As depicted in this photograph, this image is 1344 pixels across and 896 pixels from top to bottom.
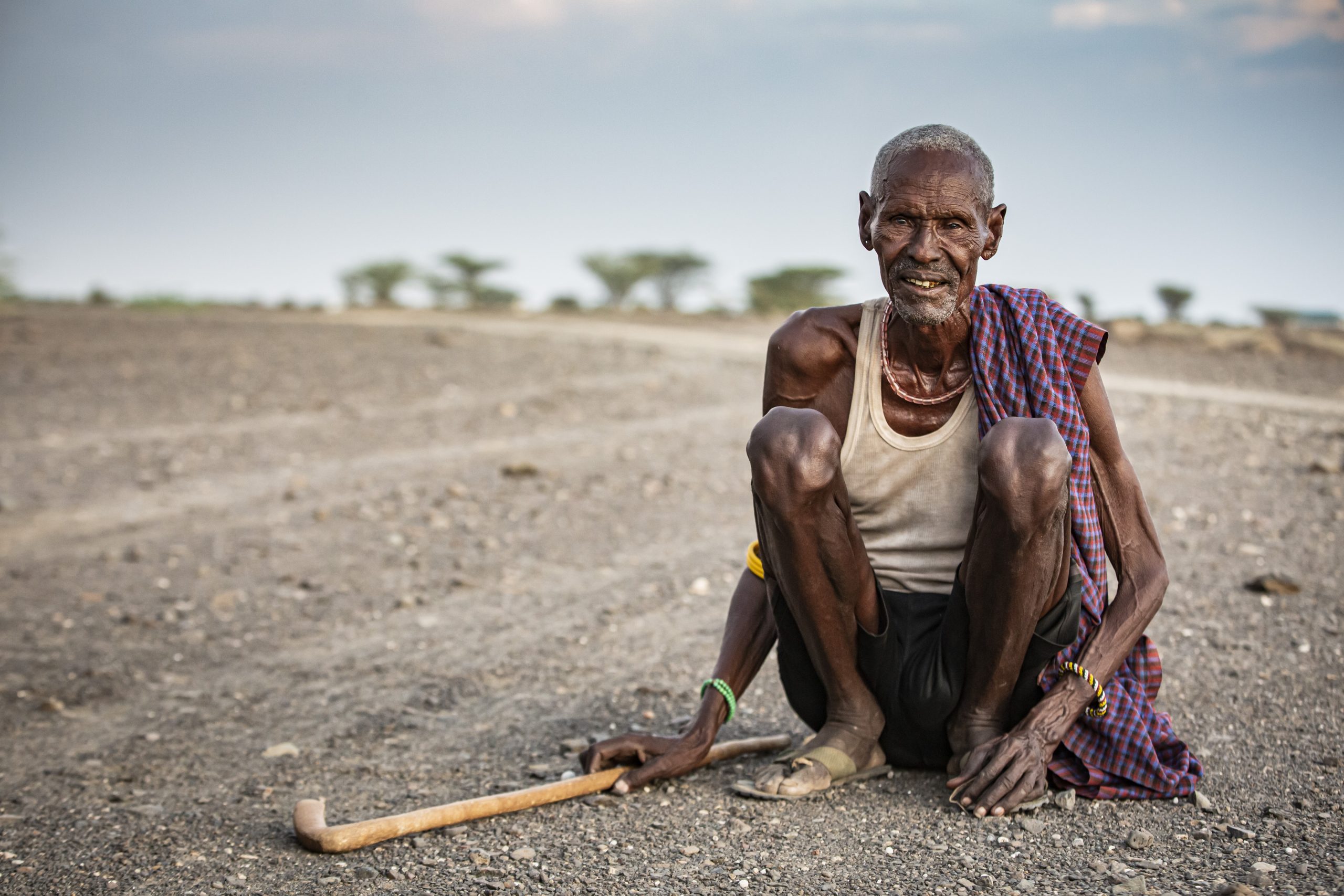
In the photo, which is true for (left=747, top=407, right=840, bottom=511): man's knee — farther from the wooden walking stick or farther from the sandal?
the wooden walking stick

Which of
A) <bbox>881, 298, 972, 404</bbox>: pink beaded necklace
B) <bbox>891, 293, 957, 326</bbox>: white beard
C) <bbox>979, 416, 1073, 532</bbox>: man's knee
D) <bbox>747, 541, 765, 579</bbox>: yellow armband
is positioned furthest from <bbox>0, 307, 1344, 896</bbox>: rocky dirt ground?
<bbox>891, 293, 957, 326</bbox>: white beard

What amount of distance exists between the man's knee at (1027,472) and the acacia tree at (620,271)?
18.2 m

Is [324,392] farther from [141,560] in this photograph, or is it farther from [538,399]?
[141,560]

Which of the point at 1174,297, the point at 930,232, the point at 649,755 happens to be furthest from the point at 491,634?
the point at 1174,297

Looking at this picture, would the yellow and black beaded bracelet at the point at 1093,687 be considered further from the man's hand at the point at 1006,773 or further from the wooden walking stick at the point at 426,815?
the wooden walking stick at the point at 426,815

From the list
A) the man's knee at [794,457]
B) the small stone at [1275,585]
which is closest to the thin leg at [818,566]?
the man's knee at [794,457]

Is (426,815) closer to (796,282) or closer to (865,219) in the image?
(865,219)

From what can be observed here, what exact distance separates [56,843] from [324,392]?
20.8 feet

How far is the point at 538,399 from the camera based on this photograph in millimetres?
8273

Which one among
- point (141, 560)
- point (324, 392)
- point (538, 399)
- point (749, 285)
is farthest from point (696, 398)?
point (749, 285)

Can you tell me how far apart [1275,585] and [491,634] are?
2869 millimetres

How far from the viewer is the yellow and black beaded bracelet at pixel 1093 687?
8.17 ft

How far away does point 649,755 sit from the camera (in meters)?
2.72

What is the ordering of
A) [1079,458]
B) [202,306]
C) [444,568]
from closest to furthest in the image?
[1079,458]
[444,568]
[202,306]
